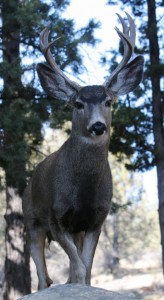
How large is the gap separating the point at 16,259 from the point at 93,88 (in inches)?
257

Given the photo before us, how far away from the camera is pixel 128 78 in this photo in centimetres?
792

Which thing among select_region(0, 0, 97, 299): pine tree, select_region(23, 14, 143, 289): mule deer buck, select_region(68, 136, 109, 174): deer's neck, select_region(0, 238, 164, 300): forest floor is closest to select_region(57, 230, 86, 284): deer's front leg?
select_region(23, 14, 143, 289): mule deer buck

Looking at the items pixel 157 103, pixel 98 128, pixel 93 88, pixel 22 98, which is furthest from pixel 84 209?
pixel 157 103

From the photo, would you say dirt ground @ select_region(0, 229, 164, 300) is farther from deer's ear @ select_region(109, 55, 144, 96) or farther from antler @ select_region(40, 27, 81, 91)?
antler @ select_region(40, 27, 81, 91)

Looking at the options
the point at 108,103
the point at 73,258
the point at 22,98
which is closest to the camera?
the point at 73,258

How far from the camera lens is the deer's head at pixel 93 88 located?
6.84 meters

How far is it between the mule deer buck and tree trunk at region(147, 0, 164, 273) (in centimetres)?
584

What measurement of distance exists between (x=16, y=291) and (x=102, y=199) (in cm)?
602

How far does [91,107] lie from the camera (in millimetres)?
6867

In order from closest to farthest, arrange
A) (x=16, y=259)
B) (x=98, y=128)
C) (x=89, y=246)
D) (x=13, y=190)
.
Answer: (x=98, y=128)
(x=89, y=246)
(x=16, y=259)
(x=13, y=190)

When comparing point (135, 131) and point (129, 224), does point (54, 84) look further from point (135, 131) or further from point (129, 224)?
point (129, 224)

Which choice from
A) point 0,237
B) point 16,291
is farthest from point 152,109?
point 0,237

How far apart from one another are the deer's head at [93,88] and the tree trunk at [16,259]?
5634mm

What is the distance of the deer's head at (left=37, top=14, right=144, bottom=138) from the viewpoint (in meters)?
6.84
